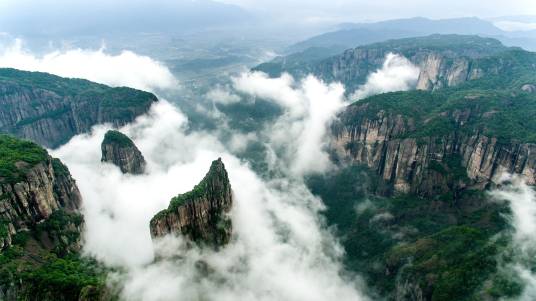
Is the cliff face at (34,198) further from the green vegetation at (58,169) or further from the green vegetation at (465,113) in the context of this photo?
the green vegetation at (465,113)

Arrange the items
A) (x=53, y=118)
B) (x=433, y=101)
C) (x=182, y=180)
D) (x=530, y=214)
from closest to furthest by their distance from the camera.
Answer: (x=530, y=214)
(x=182, y=180)
(x=433, y=101)
(x=53, y=118)

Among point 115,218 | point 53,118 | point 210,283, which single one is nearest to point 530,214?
point 210,283

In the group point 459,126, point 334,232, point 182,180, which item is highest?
point 459,126

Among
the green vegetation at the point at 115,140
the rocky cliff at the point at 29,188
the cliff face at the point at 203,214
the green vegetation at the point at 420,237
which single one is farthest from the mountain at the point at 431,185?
the rocky cliff at the point at 29,188

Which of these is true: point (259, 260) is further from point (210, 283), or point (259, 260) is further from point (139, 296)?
point (139, 296)

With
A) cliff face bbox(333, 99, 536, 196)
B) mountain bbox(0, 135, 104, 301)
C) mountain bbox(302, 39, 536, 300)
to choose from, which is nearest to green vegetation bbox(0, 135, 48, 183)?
mountain bbox(0, 135, 104, 301)

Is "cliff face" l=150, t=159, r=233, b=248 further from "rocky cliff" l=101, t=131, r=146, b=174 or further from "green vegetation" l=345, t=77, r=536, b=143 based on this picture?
"green vegetation" l=345, t=77, r=536, b=143
